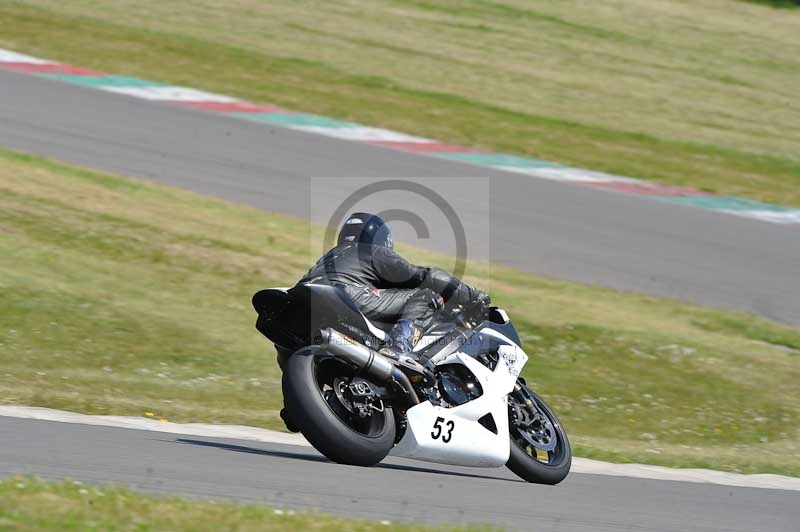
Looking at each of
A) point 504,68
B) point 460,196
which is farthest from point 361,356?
point 504,68

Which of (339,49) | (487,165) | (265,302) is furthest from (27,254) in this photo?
(339,49)

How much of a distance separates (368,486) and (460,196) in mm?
11026

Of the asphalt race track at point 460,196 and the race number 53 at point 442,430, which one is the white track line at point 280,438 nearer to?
the race number 53 at point 442,430

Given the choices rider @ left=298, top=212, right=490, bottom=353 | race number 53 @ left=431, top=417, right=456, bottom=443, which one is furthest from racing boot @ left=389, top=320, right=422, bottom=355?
race number 53 @ left=431, top=417, right=456, bottom=443

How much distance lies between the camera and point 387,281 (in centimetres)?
760

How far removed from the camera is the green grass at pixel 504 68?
68.8 ft

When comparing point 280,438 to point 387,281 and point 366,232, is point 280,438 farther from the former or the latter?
point 366,232

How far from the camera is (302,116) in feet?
66.6

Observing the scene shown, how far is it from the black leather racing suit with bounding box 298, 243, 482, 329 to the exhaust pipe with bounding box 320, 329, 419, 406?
48cm

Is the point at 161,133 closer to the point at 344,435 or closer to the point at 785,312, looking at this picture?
the point at 785,312

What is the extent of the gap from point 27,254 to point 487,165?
7.93 meters

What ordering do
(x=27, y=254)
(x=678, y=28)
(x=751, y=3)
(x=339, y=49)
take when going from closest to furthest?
(x=27, y=254)
(x=339, y=49)
(x=678, y=28)
(x=751, y=3)

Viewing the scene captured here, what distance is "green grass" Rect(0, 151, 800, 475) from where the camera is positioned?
1020cm

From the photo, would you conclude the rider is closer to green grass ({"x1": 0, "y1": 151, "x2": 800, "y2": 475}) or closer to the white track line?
the white track line
